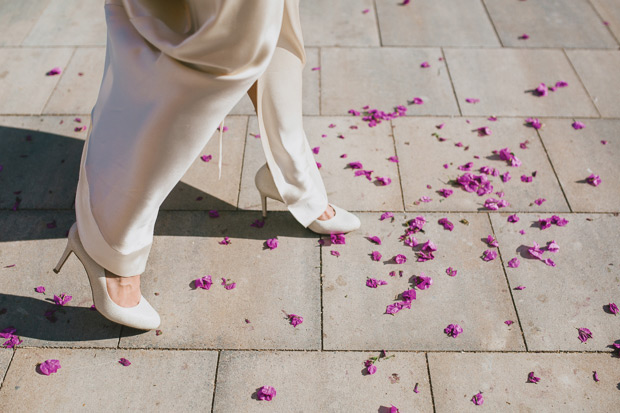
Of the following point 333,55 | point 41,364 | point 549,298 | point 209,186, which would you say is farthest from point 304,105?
point 41,364

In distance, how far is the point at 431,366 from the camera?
8.07 ft

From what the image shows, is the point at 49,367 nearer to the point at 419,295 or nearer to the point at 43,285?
the point at 43,285

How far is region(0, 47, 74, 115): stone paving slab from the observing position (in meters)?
3.81

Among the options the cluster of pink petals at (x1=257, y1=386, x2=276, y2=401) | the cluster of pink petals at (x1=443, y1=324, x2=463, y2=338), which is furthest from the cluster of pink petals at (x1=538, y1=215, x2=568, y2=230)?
the cluster of pink petals at (x1=257, y1=386, x2=276, y2=401)

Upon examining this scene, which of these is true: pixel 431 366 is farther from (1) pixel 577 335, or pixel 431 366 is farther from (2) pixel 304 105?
(2) pixel 304 105

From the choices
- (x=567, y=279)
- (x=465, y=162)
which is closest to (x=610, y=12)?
(x=465, y=162)

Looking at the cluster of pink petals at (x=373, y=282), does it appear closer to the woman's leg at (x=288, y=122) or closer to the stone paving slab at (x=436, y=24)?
the woman's leg at (x=288, y=122)

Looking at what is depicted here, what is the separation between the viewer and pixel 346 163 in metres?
3.42

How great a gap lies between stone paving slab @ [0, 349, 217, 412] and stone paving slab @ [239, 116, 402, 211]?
980 millimetres

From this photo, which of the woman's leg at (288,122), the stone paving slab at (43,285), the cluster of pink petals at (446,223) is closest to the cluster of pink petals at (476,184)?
the cluster of pink petals at (446,223)

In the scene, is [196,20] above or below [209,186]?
above

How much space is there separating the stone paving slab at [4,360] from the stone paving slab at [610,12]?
179 inches

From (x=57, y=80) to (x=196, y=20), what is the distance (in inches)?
103

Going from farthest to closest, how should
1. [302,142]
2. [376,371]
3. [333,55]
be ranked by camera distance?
1. [333,55]
2. [302,142]
3. [376,371]
